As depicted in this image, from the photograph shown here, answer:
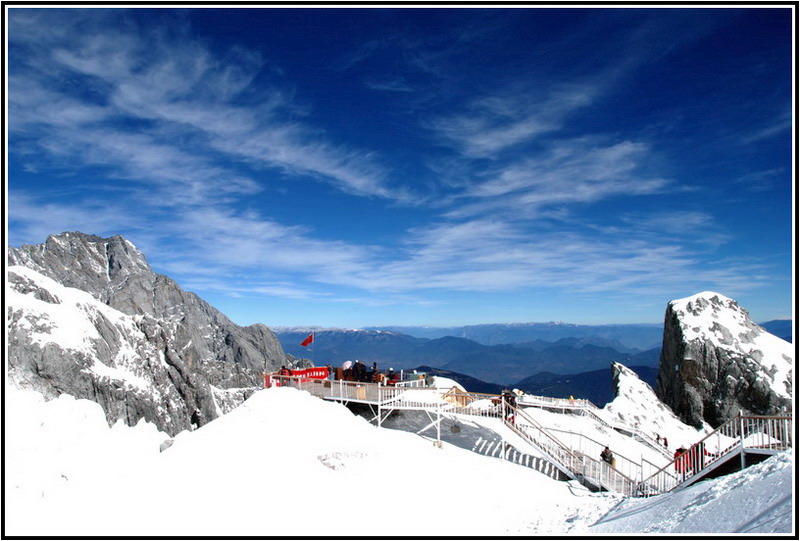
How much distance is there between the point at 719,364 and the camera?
50.5m

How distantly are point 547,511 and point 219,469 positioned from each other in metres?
11.1

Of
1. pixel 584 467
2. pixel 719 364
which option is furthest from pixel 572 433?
pixel 719 364

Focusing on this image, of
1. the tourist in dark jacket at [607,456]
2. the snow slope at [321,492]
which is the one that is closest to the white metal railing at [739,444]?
the snow slope at [321,492]

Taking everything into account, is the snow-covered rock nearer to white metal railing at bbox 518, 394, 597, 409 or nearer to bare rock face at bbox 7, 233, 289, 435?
white metal railing at bbox 518, 394, 597, 409

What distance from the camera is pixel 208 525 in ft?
43.1

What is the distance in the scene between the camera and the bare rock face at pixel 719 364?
4794 centimetres

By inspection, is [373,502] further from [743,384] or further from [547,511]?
[743,384]

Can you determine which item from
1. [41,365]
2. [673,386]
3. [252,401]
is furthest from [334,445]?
[41,365]

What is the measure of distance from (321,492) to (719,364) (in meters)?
50.9

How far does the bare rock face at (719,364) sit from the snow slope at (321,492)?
38564 mm

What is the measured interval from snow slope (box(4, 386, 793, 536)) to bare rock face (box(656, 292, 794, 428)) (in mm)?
38564

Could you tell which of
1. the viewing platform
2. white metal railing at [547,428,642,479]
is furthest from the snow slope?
white metal railing at [547,428,642,479]

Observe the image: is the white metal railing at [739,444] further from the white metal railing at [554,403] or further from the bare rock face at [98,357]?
the bare rock face at [98,357]

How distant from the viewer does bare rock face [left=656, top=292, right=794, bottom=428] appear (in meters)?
47.9
